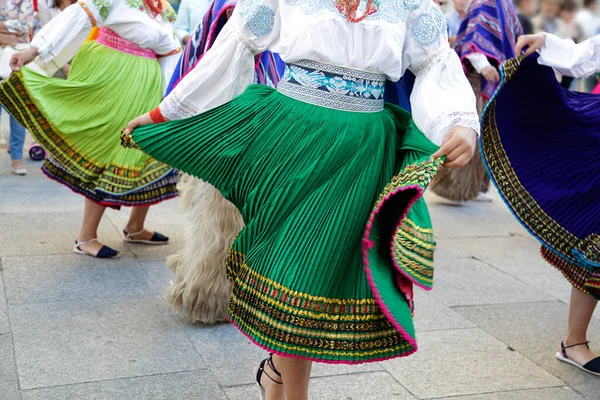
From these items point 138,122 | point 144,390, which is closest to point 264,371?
point 144,390

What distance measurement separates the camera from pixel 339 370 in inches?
124

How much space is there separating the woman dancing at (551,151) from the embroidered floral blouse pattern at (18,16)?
13.8ft

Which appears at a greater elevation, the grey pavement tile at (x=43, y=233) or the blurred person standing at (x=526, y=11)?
the blurred person standing at (x=526, y=11)

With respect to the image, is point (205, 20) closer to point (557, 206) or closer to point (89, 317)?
point (89, 317)

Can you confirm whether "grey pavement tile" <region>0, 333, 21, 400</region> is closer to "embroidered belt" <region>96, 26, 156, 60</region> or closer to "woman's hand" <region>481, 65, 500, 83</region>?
"embroidered belt" <region>96, 26, 156, 60</region>

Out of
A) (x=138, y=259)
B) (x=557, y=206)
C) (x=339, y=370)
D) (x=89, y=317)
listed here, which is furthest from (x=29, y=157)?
(x=557, y=206)

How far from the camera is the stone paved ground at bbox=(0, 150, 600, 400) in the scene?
2.92m

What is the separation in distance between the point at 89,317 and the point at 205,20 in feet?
4.79

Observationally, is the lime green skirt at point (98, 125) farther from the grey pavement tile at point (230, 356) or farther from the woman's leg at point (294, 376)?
the woman's leg at point (294, 376)

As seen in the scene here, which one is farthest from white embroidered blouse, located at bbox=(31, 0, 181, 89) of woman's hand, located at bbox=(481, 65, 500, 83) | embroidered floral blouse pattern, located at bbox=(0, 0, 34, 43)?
woman's hand, located at bbox=(481, 65, 500, 83)

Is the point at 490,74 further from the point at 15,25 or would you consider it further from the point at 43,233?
the point at 15,25

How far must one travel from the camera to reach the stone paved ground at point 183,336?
2920 mm

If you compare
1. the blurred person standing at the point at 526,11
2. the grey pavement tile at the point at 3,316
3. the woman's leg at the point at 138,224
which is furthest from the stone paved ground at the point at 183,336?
the blurred person standing at the point at 526,11

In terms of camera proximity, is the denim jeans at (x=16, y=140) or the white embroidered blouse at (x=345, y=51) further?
the denim jeans at (x=16, y=140)
